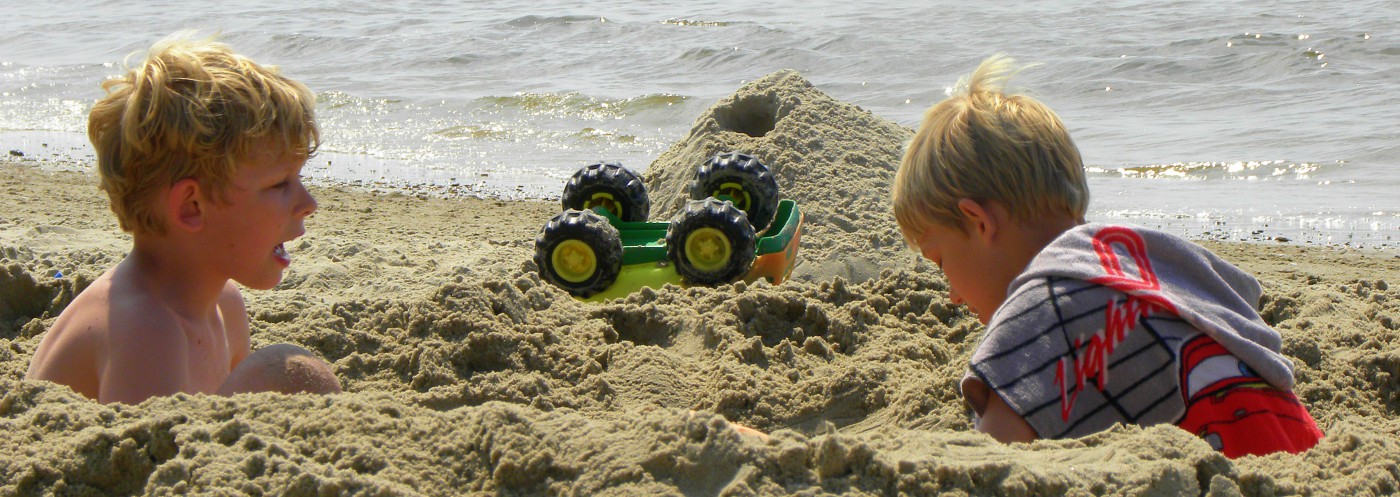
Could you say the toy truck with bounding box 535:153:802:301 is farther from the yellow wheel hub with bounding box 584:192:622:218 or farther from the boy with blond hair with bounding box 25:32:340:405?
the boy with blond hair with bounding box 25:32:340:405

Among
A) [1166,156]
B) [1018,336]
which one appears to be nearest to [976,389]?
[1018,336]

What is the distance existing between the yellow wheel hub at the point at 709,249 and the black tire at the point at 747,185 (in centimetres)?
59

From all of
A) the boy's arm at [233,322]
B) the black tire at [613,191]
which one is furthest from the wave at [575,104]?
the boy's arm at [233,322]

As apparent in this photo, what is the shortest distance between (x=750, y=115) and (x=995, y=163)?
3366 millimetres

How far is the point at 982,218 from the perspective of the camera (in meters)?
2.44

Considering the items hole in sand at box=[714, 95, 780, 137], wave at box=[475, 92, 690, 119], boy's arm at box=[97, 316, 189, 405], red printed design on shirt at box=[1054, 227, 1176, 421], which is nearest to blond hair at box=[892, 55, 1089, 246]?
red printed design on shirt at box=[1054, 227, 1176, 421]

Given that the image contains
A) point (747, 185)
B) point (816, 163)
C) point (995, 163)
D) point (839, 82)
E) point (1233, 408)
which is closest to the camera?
point (1233, 408)

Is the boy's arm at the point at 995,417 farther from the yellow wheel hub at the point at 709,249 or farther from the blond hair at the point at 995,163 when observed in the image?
the yellow wheel hub at the point at 709,249

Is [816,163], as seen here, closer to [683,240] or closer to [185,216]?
[683,240]

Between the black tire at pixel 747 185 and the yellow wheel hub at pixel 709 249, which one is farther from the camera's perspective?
the black tire at pixel 747 185

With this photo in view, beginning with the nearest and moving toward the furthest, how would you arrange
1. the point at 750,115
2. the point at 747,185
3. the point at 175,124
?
the point at 175,124
the point at 747,185
the point at 750,115

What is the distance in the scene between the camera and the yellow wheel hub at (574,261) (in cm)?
413

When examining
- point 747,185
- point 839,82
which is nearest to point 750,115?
point 747,185

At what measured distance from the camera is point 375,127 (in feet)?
31.7
